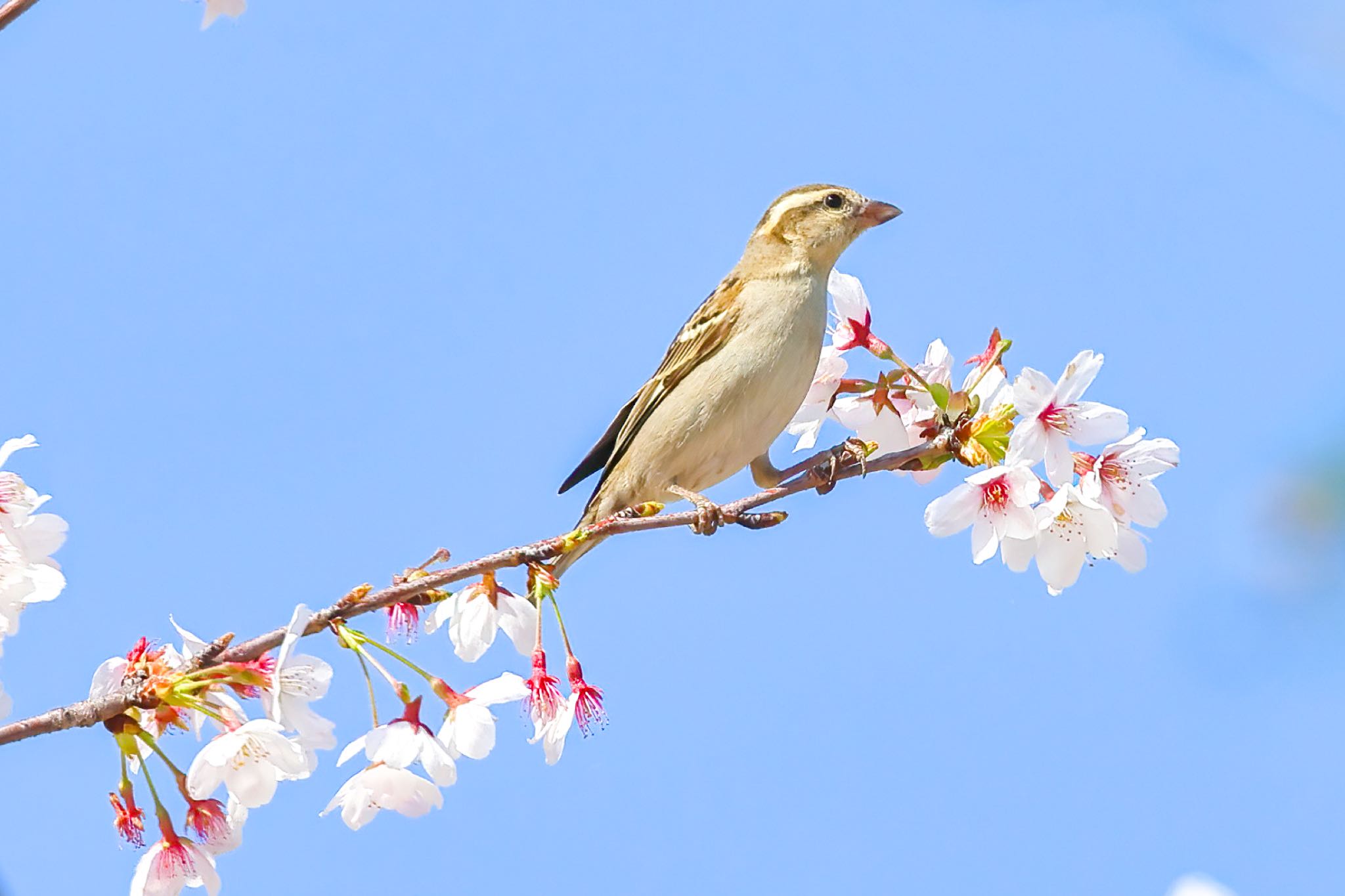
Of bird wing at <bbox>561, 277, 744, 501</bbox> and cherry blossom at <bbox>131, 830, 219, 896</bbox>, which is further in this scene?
bird wing at <bbox>561, 277, 744, 501</bbox>

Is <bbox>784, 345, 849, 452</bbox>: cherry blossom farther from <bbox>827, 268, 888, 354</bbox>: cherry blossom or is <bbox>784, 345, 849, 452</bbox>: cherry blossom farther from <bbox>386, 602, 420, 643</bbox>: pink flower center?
<bbox>386, 602, 420, 643</bbox>: pink flower center

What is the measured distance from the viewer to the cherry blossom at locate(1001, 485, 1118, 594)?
4.05m

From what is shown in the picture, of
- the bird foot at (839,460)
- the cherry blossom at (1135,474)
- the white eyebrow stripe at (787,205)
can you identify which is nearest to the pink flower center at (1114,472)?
the cherry blossom at (1135,474)

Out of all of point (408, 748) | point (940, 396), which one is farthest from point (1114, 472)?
point (408, 748)

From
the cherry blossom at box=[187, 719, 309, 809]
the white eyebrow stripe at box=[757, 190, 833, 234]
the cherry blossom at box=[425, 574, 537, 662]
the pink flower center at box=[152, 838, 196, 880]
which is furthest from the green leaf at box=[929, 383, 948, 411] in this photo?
the white eyebrow stripe at box=[757, 190, 833, 234]

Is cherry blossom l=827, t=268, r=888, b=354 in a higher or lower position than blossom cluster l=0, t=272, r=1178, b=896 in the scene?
higher

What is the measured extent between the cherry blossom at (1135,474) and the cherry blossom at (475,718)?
1819mm

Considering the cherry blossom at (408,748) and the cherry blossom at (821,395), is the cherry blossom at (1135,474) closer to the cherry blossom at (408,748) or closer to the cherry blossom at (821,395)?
the cherry blossom at (821,395)

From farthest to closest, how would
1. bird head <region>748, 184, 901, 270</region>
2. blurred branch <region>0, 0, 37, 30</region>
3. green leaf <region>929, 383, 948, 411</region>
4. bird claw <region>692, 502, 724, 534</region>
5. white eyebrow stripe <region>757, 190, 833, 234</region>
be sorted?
white eyebrow stripe <region>757, 190, 833, 234</region> → bird head <region>748, 184, 901, 270</region> → green leaf <region>929, 383, 948, 411</region> → bird claw <region>692, 502, 724, 534</region> → blurred branch <region>0, 0, 37, 30</region>

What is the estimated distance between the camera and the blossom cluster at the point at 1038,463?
12.9ft

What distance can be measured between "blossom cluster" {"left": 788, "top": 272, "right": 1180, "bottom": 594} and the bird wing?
5.60 feet

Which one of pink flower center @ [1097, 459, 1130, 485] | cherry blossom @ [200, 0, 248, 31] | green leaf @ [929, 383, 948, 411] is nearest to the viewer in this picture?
cherry blossom @ [200, 0, 248, 31]

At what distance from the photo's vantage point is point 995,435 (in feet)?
14.1

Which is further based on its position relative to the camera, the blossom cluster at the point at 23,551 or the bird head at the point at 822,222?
the bird head at the point at 822,222
